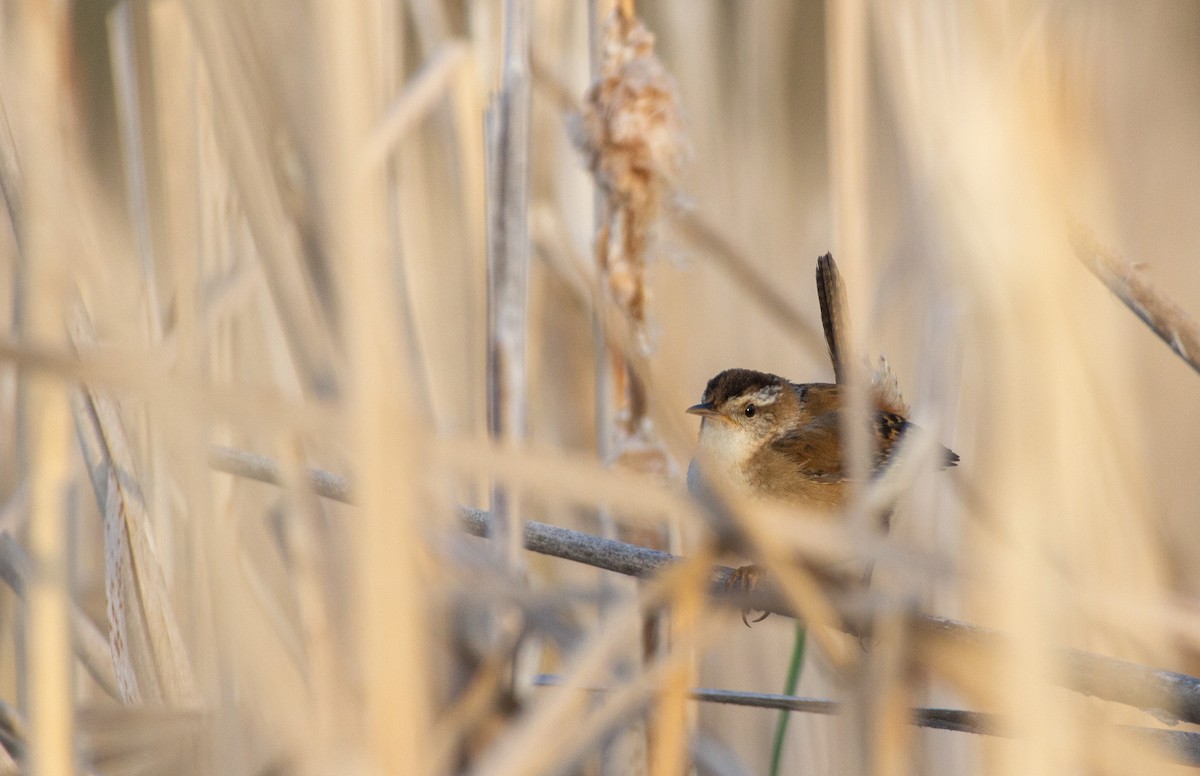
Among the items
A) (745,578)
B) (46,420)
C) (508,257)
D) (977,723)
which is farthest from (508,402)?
(977,723)

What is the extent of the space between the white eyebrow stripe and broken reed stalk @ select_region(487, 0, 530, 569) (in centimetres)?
72

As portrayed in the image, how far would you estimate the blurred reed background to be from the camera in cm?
109

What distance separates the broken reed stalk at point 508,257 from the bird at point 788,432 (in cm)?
48

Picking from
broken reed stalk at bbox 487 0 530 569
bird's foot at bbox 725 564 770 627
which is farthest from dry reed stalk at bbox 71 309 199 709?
bird's foot at bbox 725 564 770 627

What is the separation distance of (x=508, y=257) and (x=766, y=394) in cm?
85

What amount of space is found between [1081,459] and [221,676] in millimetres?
1423

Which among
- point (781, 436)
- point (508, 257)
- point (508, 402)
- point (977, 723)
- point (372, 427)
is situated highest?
point (508, 257)

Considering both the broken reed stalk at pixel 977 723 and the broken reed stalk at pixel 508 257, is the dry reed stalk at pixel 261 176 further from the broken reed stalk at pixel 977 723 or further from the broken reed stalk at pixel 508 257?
the broken reed stalk at pixel 977 723

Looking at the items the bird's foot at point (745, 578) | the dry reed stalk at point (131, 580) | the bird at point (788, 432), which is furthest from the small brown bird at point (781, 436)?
the dry reed stalk at point (131, 580)

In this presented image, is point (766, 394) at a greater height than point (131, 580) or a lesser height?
greater

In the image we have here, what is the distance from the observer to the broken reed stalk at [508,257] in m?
1.76

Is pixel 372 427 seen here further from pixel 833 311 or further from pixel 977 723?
pixel 833 311

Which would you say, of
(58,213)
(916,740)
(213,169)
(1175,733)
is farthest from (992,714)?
(213,169)

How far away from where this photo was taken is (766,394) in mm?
2387
